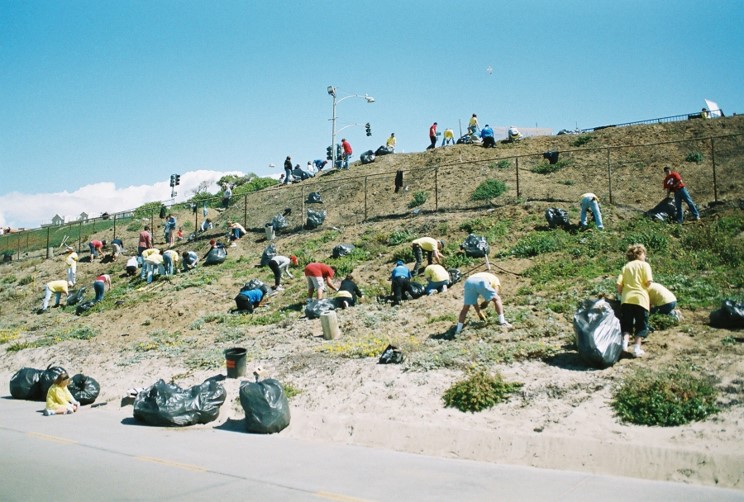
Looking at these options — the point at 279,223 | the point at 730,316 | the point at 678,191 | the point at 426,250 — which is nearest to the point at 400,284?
the point at 426,250

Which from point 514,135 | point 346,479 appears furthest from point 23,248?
point 346,479

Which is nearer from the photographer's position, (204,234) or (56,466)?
(56,466)

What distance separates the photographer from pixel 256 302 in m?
16.2

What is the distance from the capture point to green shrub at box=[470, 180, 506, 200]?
21.7m

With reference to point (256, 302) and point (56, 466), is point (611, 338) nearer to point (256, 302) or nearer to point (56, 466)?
point (56, 466)

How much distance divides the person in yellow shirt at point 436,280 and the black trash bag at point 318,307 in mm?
2423

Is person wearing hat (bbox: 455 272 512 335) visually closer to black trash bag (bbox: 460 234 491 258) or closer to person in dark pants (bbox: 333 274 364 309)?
person in dark pants (bbox: 333 274 364 309)

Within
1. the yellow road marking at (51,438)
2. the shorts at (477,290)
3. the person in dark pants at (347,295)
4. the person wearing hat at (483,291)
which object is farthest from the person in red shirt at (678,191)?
the yellow road marking at (51,438)

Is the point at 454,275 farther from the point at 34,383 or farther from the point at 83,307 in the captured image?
the point at 83,307

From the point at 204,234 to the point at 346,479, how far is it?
75.7 feet

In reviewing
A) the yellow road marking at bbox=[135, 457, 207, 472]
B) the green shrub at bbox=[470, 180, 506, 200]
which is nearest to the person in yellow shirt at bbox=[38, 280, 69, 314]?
the green shrub at bbox=[470, 180, 506, 200]

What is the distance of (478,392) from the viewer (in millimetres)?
7934

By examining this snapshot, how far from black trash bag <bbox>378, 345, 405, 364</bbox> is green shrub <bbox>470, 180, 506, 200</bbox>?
1298 centimetres

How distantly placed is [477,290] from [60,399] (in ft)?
25.3
